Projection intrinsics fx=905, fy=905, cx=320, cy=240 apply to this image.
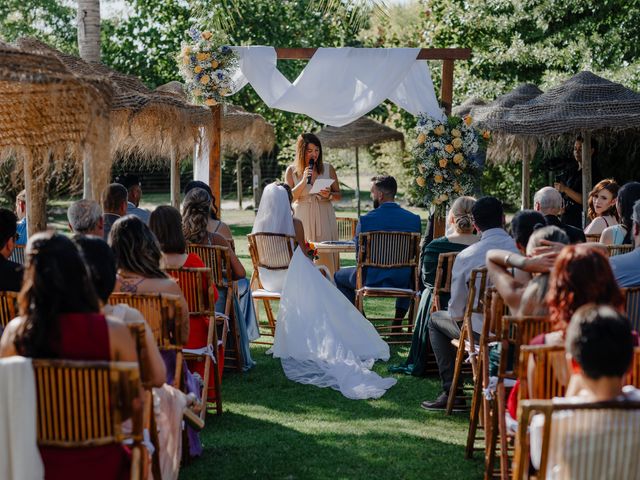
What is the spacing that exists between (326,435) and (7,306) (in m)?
2.26

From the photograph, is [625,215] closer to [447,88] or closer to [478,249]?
[478,249]

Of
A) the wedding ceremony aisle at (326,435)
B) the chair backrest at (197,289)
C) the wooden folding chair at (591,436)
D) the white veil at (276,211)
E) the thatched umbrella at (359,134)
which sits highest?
the thatched umbrella at (359,134)

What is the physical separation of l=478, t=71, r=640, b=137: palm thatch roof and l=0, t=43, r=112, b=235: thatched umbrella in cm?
578

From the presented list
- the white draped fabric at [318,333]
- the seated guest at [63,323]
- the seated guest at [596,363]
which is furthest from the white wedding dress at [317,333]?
the seated guest at [596,363]

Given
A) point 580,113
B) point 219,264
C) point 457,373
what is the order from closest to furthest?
point 457,373, point 219,264, point 580,113

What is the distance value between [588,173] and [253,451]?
6.75 metres

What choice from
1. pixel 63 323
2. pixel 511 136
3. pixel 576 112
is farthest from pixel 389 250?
pixel 63 323

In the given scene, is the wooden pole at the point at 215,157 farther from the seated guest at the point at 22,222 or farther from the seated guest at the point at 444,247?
the seated guest at the point at 444,247

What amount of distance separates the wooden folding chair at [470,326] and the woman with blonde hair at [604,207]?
2.76 meters

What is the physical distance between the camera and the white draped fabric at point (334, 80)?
→ 33.7ft

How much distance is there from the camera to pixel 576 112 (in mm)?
10086

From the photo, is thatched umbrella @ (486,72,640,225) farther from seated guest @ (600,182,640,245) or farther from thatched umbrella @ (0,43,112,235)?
thatched umbrella @ (0,43,112,235)

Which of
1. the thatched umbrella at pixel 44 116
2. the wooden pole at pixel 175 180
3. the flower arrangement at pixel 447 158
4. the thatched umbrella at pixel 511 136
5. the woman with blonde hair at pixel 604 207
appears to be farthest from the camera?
the wooden pole at pixel 175 180

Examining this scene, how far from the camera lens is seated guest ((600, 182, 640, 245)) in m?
6.91
